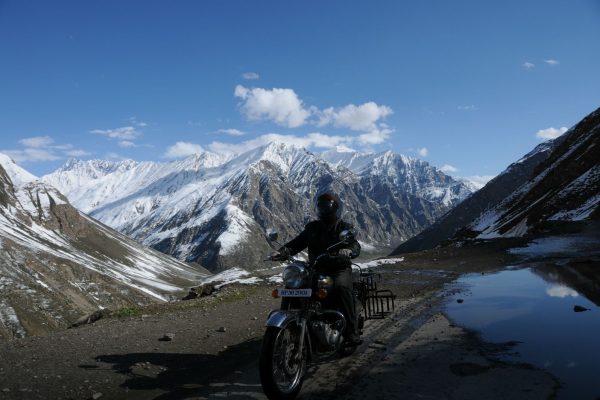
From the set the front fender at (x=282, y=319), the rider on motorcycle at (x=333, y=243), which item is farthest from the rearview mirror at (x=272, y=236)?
the front fender at (x=282, y=319)

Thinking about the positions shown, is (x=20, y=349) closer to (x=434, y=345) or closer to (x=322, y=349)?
(x=322, y=349)

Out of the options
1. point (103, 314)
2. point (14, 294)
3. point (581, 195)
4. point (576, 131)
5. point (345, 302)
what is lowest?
point (14, 294)

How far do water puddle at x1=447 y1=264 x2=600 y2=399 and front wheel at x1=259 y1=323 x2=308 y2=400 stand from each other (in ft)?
11.5

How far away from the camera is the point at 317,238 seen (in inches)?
347

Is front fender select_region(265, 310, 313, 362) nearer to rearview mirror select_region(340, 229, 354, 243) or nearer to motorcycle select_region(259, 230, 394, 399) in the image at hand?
motorcycle select_region(259, 230, 394, 399)

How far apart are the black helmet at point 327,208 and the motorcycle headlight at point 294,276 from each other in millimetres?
1587

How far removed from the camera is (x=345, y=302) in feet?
27.1

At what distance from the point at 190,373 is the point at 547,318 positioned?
7.77 metres

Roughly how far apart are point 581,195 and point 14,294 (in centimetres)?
15259

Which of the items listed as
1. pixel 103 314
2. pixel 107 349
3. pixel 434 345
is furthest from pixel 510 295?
pixel 103 314

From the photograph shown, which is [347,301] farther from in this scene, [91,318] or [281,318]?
[91,318]

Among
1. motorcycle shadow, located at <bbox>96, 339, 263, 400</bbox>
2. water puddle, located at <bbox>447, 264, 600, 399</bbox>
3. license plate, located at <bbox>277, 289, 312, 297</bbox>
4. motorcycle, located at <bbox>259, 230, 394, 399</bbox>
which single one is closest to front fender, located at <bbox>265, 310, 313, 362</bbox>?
motorcycle, located at <bbox>259, 230, 394, 399</bbox>

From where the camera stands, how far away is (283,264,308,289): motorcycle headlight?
753cm

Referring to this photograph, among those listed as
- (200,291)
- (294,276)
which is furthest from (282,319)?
(200,291)
